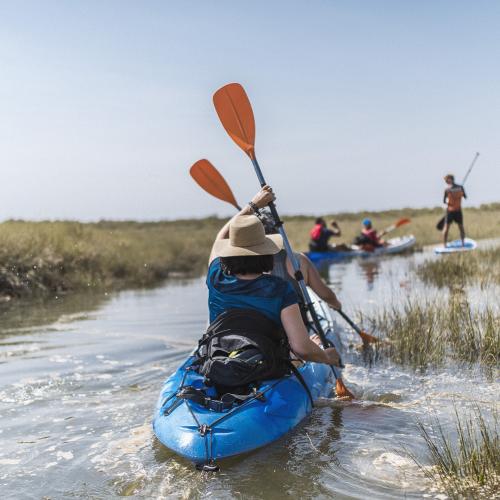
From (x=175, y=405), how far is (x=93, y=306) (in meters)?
7.88

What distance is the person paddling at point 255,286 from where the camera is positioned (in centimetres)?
405

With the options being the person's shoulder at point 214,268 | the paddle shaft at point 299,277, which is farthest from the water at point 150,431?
the person's shoulder at point 214,268

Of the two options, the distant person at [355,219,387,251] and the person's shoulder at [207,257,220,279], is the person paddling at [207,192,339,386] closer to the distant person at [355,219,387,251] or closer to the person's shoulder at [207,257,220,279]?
the person's shoulder at [207,257,220,279]

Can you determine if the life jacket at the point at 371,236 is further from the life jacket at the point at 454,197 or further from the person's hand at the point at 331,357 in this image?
the person's hand at the point at 331,357

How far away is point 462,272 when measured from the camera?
11.3m

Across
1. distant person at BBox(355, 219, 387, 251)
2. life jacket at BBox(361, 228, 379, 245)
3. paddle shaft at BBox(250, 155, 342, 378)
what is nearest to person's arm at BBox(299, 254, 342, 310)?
paddle shaft at BBox(250, 155, 342, 378)

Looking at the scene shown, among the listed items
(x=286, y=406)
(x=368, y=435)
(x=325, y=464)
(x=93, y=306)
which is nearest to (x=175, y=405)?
(x=286, y=406)

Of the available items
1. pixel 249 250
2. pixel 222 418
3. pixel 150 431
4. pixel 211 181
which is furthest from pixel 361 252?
pixel 222 418

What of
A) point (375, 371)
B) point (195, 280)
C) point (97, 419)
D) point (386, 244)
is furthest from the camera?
point (386, 244)

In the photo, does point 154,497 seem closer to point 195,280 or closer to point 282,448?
point 282,448

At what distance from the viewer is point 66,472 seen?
382 cm

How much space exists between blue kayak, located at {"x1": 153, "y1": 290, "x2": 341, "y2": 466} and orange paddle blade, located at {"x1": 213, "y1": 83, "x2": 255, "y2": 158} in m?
2.52

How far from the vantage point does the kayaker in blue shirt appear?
13.3 ft

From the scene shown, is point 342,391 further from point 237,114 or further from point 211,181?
point 237,114
